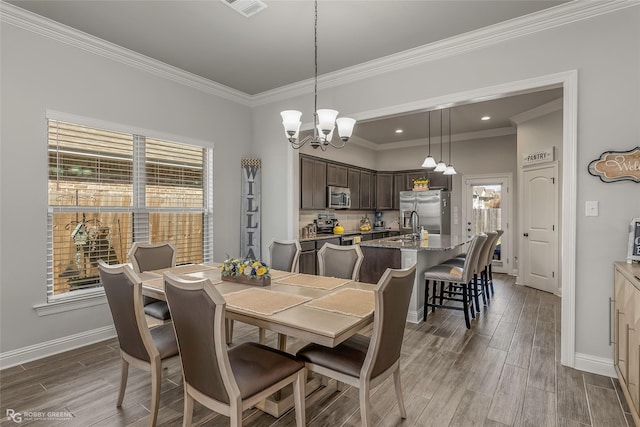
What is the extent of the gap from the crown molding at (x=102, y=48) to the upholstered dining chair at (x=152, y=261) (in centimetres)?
204

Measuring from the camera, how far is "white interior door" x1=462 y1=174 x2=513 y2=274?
686cm

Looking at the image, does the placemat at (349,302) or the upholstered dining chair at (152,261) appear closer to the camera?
the placemat at (349,302)

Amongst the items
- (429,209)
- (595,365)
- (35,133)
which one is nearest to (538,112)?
(429,209)

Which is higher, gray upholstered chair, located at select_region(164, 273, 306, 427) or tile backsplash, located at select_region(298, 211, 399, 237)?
tile backsplash, located at select_region(298, 211, 399, 237)

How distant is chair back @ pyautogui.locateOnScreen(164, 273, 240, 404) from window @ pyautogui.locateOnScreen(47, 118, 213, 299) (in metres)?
2.37

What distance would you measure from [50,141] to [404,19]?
137 inches

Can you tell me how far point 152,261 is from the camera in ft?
10.7

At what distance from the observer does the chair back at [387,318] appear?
5.69 feet

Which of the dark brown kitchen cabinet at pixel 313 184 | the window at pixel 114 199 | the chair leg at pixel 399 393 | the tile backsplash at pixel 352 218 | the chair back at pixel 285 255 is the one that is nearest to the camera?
the chair leg at pixel 399 393

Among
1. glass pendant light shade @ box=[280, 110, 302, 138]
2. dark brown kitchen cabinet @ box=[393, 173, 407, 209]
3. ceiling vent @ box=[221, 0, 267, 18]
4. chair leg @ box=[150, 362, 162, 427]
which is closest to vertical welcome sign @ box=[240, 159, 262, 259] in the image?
ceiling vent @ box=[221, 0, 267, 18]

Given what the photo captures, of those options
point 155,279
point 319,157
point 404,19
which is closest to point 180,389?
point 155,279

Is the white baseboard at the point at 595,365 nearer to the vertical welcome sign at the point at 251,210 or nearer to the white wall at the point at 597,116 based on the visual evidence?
the white wall at the point at 597,116

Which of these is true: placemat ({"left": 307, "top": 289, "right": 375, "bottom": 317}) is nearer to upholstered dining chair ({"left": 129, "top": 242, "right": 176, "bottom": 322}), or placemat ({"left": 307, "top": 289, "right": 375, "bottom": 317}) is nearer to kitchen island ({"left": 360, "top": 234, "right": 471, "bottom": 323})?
upholstered dining chair ({"left": 129, "top": 242, "right": 176, "bottom": 322})

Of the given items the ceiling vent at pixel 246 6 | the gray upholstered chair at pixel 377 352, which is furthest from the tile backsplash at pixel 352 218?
the gray upholstered chair at pixel 377 352
